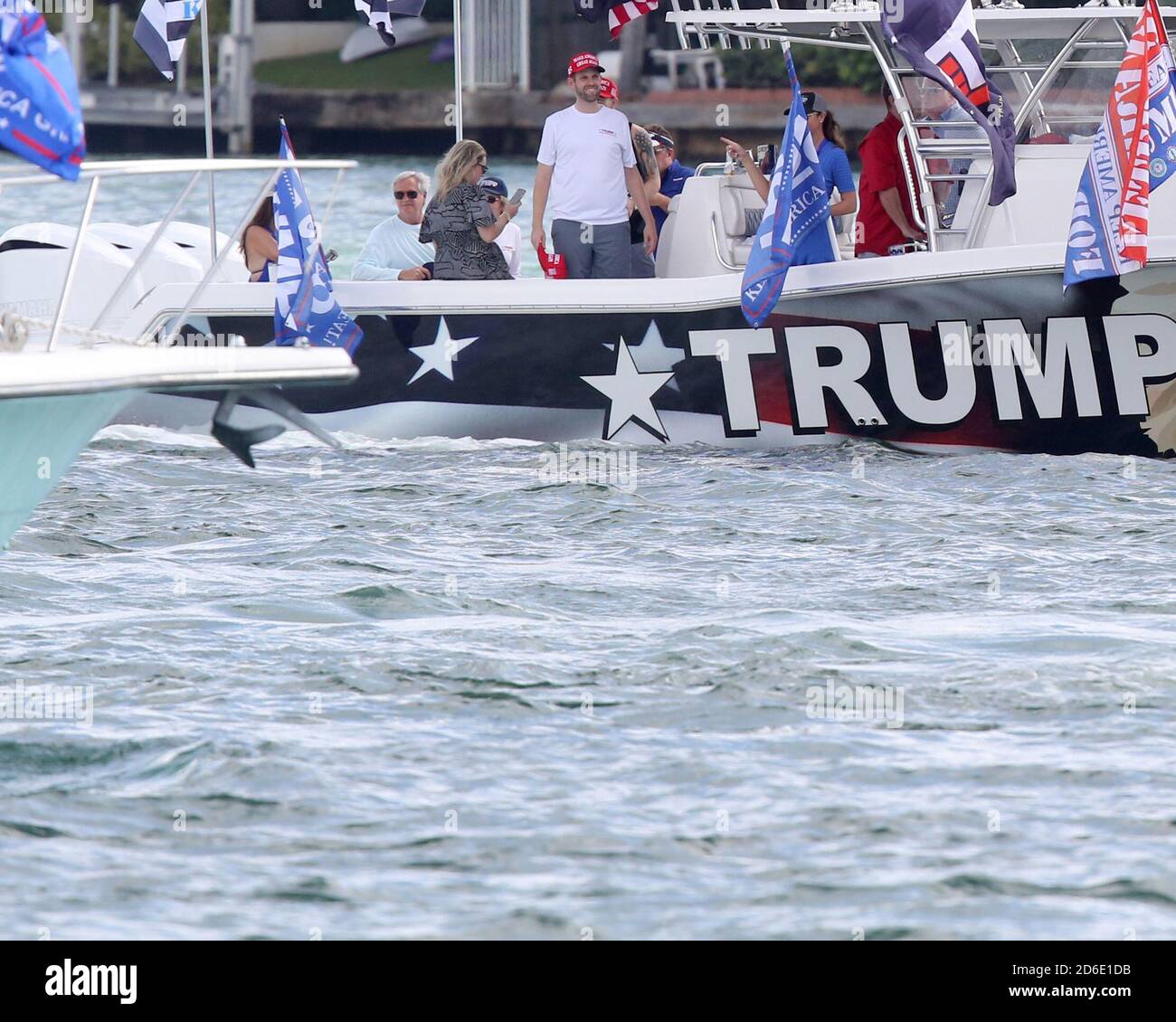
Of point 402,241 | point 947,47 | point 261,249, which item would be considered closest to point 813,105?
point 947,47

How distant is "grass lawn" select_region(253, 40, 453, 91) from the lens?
52.9 m

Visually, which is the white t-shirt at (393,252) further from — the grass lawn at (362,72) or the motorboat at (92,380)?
the grass lawn at (362,72)

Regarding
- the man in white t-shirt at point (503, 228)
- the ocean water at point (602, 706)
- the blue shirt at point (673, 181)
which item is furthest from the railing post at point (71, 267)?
the blue shirt at point (673, 181)

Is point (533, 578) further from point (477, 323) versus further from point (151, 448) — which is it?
point (151, 448)

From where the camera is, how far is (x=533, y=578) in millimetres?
8461

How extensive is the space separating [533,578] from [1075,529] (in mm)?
2527

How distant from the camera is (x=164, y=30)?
1142 centimetres

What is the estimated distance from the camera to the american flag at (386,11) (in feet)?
38.2

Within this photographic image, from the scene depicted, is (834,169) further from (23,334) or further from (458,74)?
(23,334)

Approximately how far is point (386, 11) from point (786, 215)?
2.81 meters

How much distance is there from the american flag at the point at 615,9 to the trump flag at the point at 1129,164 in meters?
2.81
